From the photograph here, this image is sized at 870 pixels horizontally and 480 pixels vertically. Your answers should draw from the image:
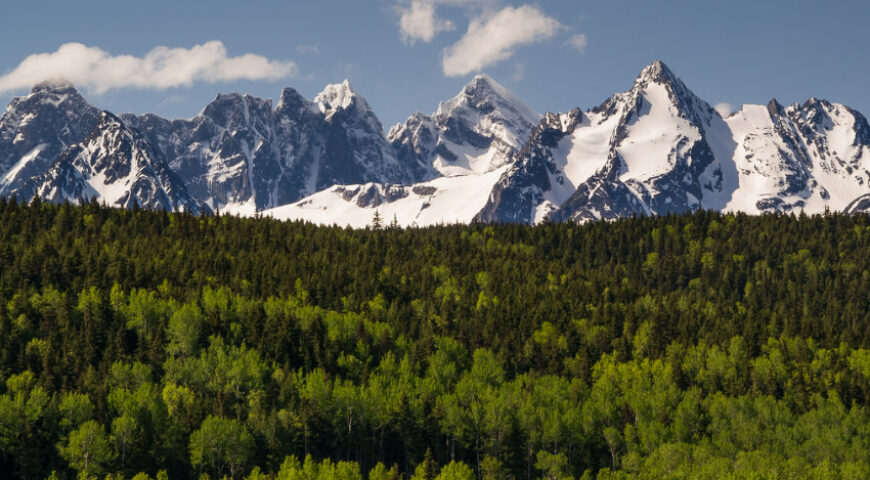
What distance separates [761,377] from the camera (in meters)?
179

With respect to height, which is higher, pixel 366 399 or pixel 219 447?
pixel 366 399

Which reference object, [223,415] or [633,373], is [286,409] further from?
[633,373]

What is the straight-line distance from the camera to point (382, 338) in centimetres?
18538

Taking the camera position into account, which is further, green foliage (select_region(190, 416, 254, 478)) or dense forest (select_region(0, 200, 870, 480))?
dense forest (select_region(0, 200, 870, 480))

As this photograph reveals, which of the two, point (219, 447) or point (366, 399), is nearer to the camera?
point (219, 447)

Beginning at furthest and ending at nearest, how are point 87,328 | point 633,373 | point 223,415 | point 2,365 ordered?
point 633,373
point 87,328
point 2,365
point 223,415

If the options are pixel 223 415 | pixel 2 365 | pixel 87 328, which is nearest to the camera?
pixel 223 415

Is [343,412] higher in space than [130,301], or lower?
lower

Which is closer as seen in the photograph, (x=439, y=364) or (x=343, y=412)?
(x=343, y=412)

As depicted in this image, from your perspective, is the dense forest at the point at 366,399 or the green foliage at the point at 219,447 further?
the dense forest at the point at 366,399

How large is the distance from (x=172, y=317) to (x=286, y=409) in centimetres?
4148

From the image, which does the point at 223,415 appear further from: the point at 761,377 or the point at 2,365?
the point at 761,377

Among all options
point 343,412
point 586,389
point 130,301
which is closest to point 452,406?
point 343,412

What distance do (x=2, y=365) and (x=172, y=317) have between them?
104ft
